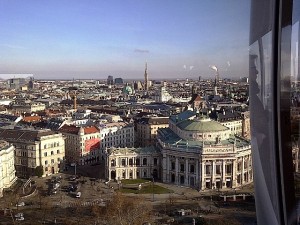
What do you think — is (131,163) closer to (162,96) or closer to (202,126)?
(202,126)

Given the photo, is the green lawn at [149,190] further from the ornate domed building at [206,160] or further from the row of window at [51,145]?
the row of window at [51,145]

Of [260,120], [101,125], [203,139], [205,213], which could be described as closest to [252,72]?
[260,120]

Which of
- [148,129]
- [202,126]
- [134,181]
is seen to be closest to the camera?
[134,181]

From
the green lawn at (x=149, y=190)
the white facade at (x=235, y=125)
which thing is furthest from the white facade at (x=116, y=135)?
the green lawn at (x=149, y=190)

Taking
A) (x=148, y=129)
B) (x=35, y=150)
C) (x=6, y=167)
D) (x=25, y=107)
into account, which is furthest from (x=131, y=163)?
(x=25, y=107)

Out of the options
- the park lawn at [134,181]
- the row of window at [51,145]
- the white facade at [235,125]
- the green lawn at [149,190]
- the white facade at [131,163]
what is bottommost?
the park lawn at [134,181]

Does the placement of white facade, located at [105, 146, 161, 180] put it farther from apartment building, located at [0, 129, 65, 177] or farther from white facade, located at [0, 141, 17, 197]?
white facade, located at [0, 141, 17, 197]
